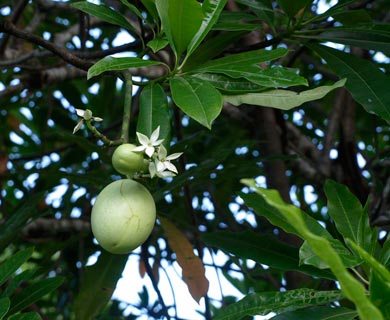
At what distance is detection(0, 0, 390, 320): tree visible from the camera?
2.97 feet

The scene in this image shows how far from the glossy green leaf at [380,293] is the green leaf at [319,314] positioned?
0.24m

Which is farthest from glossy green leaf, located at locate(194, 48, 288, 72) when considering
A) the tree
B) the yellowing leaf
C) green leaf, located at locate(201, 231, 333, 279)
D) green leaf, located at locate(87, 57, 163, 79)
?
the yellowing leaf

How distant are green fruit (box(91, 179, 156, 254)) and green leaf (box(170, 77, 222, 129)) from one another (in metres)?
0.12

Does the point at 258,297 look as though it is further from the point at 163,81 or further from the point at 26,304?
the point at 26,304

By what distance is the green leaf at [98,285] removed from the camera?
55.6 inches

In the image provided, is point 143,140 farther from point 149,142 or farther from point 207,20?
point 207,20

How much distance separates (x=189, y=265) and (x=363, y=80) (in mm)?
565

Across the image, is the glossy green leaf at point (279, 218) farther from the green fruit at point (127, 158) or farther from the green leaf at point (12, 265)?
the green leaf at point (12, 265)

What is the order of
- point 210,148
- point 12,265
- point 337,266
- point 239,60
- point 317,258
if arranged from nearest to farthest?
point 337,266 < point 317,258 < point 239,60 < point 12,265 < point 210,148

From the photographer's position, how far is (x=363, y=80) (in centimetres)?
119

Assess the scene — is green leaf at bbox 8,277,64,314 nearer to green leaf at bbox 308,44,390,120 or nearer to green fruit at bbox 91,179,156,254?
green fruit at bbox 91,179,156,254

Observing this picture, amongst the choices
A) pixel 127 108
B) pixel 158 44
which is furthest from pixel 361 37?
pixel 127 108

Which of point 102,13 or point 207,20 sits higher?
point 102,13

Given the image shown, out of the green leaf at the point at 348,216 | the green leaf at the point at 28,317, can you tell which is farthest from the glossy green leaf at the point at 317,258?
the green leaf at the point at 28,317
